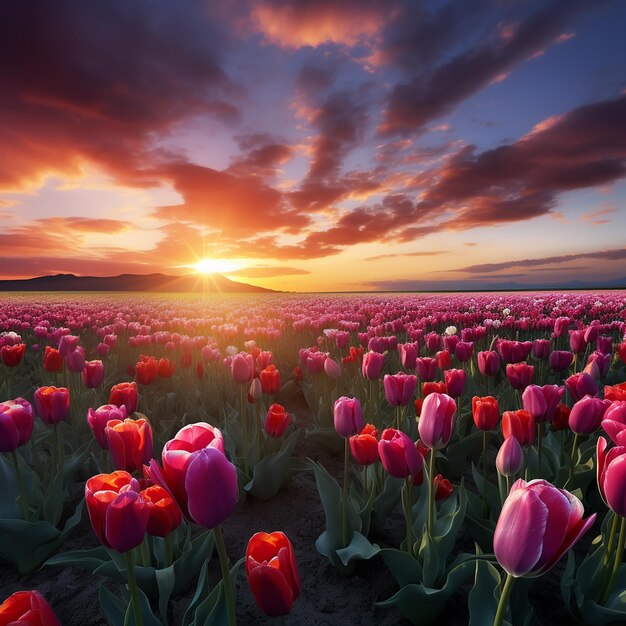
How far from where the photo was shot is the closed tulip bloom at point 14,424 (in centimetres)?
209

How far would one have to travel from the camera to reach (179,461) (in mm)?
1167

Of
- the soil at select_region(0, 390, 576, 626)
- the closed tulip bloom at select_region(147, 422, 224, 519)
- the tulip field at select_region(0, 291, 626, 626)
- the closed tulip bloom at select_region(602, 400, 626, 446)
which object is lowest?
the soil at select_region(0, 390, 576, 626)

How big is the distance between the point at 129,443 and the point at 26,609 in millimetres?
875

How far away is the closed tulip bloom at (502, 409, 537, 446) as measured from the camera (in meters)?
2.17

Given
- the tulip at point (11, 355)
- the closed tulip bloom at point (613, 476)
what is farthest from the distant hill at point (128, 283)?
the closed tulip bloom at point (613, 476)

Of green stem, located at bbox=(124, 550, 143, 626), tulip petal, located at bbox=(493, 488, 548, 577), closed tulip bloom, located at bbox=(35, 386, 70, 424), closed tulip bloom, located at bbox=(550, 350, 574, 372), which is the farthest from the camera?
closed tulip bloom, located at bbox=(550, 350, 574, 372)

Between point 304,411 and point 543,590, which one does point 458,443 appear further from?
point 304,411

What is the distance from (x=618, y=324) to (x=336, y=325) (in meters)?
5.33

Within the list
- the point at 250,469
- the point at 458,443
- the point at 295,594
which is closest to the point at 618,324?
the point at 458,443

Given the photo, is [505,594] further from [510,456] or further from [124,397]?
[124,397]

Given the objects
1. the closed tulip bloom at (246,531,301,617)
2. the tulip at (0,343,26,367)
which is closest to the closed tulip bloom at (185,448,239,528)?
the closed tulip bloom at (246,531,301,617)

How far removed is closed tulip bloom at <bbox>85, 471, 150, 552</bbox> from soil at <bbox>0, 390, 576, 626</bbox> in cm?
119

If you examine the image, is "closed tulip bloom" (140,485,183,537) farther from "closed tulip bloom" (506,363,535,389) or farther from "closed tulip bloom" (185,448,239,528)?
"closed tulip bloom" (506,363,535,389)

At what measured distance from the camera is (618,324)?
6.65 m
